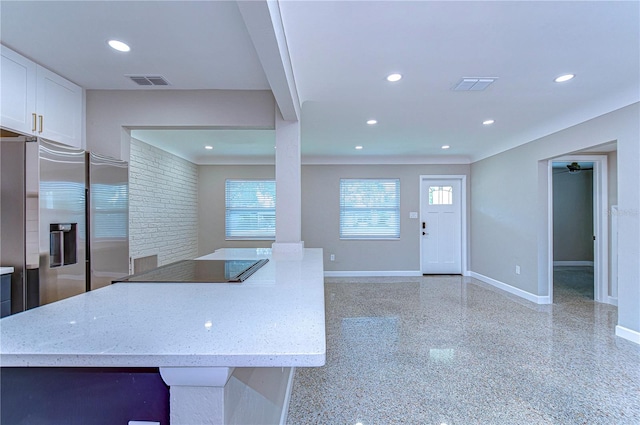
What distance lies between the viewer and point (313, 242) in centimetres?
601

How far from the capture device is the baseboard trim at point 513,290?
13.4ft

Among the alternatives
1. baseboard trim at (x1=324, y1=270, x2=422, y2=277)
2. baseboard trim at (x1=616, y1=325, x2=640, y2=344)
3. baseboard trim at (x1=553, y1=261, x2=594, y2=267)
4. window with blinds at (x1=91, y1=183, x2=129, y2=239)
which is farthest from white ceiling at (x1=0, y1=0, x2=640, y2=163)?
baseboard trim at (x1=553, y1=261, x2=594, y2=267)

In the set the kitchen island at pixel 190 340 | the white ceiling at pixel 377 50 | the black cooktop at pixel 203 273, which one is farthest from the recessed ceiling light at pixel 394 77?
the kitchen island at pixel 190 340

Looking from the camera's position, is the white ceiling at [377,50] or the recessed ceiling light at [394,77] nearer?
the white ceiling at [377,50]

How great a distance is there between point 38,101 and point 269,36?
1905mm

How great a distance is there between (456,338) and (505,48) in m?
2.43

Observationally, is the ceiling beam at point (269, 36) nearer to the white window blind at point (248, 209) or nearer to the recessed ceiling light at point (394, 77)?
the recessed ceiling light at point (394, 77)

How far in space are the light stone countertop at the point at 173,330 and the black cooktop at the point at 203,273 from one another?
0.22 metres

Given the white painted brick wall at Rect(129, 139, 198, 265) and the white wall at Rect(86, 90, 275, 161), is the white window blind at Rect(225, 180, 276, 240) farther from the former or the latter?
the white wall at Rect(86, 90, 275, 161)

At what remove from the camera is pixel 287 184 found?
8.93 ft

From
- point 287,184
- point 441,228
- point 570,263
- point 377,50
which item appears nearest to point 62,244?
point 287,184

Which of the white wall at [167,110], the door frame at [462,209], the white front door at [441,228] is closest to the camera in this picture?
the white wall at [167,110]

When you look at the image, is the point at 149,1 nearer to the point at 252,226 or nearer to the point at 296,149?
the point at 296,149

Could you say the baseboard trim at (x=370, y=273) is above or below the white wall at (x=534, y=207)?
below
